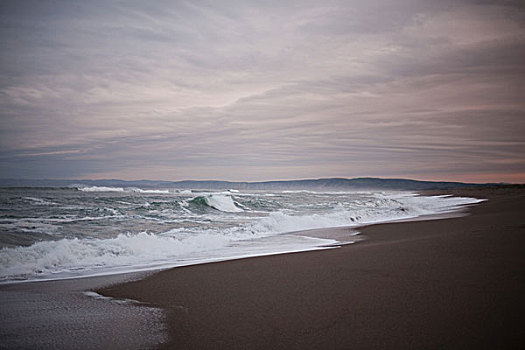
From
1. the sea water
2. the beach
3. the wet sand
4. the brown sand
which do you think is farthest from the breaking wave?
the wet sand

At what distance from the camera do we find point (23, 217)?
1318cm

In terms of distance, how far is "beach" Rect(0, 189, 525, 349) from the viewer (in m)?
2.84

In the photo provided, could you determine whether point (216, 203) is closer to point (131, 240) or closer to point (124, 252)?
point (131, 240)

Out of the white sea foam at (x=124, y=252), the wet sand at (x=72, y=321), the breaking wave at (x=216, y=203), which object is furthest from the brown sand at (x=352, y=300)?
the breaking wave at (x=216, y=203)

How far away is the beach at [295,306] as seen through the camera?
112 inches

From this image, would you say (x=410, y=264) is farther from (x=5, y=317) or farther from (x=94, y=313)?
(x=5, y=317)

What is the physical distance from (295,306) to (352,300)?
61 cm

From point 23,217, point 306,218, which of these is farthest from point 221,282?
point 23,217

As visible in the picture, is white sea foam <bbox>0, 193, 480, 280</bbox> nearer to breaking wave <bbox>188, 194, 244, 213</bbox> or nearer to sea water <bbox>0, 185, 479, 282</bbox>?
sea water <bbox>0, 185, 479, 282</bbox>

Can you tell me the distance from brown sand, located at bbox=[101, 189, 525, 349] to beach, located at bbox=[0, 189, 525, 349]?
0.04 ft

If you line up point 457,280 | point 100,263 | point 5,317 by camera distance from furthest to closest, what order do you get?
point 100,263 < point 457,280 < point 5,317

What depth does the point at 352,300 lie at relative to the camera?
3.68 meters

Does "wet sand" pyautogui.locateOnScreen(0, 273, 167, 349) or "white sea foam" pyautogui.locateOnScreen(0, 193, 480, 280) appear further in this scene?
"white sea foam" pyautogui.locateOnScreen(0, 193, 480, 280)

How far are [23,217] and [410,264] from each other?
13621 millimetres
